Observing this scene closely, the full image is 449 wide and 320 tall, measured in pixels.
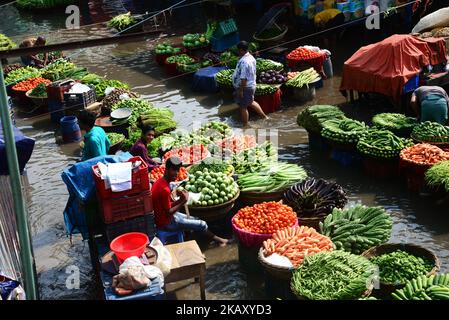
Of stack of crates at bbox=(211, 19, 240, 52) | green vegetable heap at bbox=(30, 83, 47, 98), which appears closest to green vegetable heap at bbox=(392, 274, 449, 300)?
green vegetable heap at bbox=(30, 83, 47, 98)

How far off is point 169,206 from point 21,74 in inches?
422

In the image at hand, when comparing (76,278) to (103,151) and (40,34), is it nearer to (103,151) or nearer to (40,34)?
(103,151)

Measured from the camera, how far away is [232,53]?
55.7 ft

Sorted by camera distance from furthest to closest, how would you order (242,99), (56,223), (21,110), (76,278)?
(21,110) → (242,99) → (56,223) → (76,278)

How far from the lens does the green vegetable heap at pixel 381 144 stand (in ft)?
32.9

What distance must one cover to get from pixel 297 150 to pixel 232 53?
5806 millimetres

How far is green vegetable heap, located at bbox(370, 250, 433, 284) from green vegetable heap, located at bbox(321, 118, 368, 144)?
12.2 ft

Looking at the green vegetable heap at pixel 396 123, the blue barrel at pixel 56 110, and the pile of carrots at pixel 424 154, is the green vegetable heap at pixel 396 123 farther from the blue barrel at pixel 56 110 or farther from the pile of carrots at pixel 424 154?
the blue barrel at pixel 56 110

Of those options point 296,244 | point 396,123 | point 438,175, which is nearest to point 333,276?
point 296,244

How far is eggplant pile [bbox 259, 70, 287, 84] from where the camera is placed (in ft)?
46.6

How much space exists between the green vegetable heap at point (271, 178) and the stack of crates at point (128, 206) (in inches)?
77.8

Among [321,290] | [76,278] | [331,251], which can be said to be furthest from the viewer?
[76,278]

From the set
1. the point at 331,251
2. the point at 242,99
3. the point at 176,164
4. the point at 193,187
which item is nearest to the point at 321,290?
the point at 331,251

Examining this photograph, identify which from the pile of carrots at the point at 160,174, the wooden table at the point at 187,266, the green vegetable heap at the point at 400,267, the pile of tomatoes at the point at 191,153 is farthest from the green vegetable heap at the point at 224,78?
the green vegetable heap at the point at 400,267
